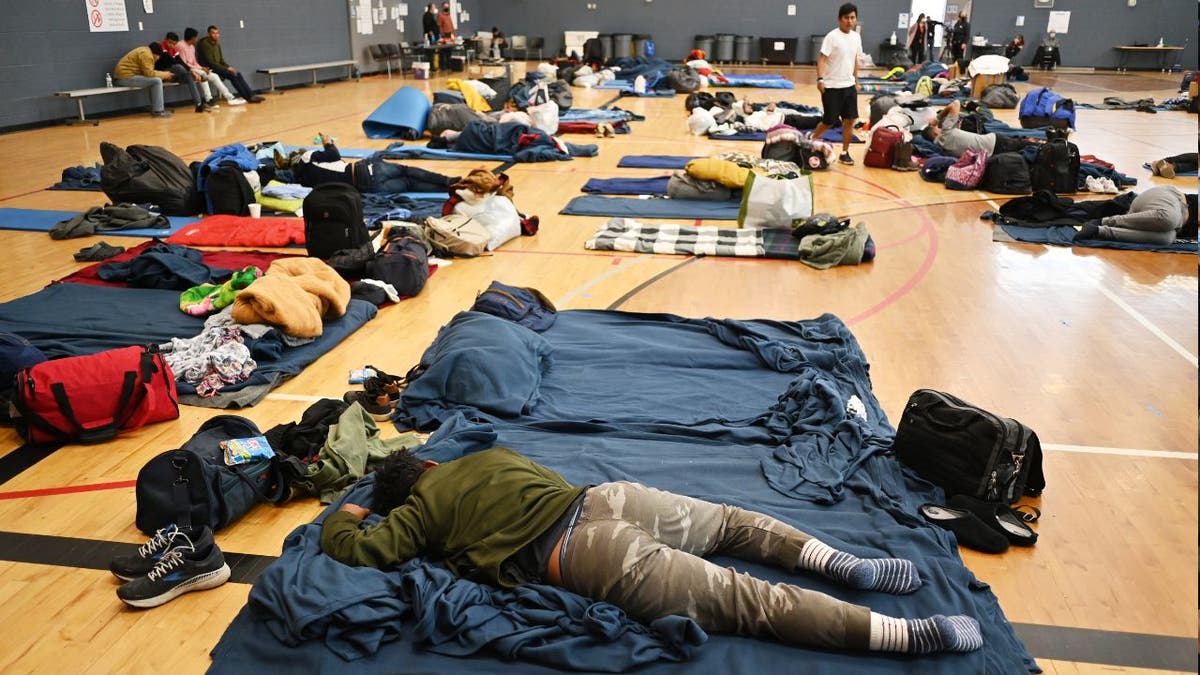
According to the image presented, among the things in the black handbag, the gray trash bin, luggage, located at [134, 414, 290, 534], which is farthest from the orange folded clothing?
the gray trash bin

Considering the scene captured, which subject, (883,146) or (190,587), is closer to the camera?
(190,587)

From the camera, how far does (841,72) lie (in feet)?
35.4

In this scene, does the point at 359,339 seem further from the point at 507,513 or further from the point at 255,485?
the point at 507,513

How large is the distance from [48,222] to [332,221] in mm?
3281

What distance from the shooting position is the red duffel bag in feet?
13.5

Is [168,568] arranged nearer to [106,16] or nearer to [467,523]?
[467,523]

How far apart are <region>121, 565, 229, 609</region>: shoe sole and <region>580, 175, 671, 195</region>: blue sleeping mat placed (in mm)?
6632

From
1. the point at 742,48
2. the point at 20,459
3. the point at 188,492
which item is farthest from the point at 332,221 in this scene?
the point at 742,48

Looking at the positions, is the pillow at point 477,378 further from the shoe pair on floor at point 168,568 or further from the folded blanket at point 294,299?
the shoe pair on floor at point 168,568

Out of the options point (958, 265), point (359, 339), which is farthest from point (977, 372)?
point (359, 339)

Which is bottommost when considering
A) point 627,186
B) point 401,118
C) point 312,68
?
point 627,186

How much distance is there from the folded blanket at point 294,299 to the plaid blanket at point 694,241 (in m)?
2.47

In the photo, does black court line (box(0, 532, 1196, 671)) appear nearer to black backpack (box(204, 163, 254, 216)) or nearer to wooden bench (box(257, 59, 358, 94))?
black backpack (box(204, 163, 254, 216))

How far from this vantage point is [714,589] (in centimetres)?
273
